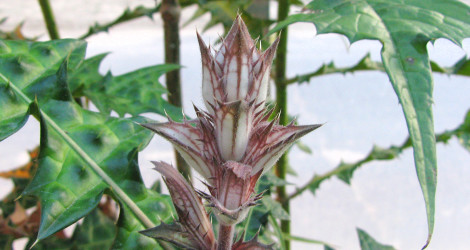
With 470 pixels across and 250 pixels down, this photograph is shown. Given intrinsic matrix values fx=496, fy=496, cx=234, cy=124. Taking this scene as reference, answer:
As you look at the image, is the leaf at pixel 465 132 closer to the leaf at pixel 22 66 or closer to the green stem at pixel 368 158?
the green stem at pixel 368 158

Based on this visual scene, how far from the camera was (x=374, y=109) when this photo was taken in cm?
164

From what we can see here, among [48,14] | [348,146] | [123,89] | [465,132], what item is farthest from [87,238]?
[348,146]

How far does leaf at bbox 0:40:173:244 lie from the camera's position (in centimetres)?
36

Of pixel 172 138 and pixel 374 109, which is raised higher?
pixel 172 138

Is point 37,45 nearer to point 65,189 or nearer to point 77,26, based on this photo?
point 65,189

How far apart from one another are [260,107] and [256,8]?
67cm

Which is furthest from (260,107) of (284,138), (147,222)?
(147,222)

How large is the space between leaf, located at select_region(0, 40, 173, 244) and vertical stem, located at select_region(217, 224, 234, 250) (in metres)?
0.11

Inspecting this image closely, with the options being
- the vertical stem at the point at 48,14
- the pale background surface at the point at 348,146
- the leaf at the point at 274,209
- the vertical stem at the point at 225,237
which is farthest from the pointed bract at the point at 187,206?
the pale background surface at the point at 348,146

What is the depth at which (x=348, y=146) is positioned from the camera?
1.57m

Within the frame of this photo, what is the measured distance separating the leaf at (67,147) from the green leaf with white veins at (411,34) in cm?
17

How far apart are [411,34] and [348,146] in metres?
1.28

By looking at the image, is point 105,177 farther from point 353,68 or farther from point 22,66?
point 353,68

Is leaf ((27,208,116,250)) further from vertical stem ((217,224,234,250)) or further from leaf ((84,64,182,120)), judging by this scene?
vertical stem ((217,224,234,250))
